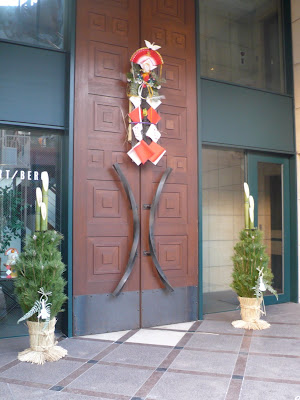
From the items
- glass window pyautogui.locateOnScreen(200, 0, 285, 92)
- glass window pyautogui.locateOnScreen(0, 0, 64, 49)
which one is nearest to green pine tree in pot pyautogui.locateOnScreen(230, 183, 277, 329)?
glass window pyautogui.locateOnScreen(200, 0, 285, 92)

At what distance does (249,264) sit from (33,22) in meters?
3.51

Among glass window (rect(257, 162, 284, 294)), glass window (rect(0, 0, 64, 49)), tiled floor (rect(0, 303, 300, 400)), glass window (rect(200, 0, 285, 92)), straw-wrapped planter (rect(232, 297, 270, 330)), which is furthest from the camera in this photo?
glass window (rect(257, 162, 284, 294))

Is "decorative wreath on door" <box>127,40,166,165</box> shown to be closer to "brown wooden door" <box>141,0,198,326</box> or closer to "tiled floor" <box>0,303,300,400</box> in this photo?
"brown wooden door" <box>141,0,198,326</box>

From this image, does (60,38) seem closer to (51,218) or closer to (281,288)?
(51,218)

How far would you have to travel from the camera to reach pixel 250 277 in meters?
4.39

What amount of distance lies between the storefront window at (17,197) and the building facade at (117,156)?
0.03 feet

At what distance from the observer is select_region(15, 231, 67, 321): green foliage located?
3.43 meters

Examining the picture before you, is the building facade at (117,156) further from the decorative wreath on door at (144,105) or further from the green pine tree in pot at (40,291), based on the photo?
the green pine tree in pot at (40,291)

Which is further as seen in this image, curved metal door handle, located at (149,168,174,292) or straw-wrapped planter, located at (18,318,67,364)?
curved metal door handle, located at (149,168,174,292)

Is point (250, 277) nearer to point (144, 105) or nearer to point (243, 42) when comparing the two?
point (144, 105)

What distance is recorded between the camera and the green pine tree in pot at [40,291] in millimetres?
3395

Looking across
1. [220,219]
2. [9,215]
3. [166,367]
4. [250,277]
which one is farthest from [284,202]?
[9,215]

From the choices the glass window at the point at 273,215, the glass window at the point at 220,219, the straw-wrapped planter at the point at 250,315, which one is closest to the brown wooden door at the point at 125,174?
the glass window at the point at 220,219

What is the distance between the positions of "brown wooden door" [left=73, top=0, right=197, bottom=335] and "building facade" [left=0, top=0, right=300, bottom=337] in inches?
0.5
